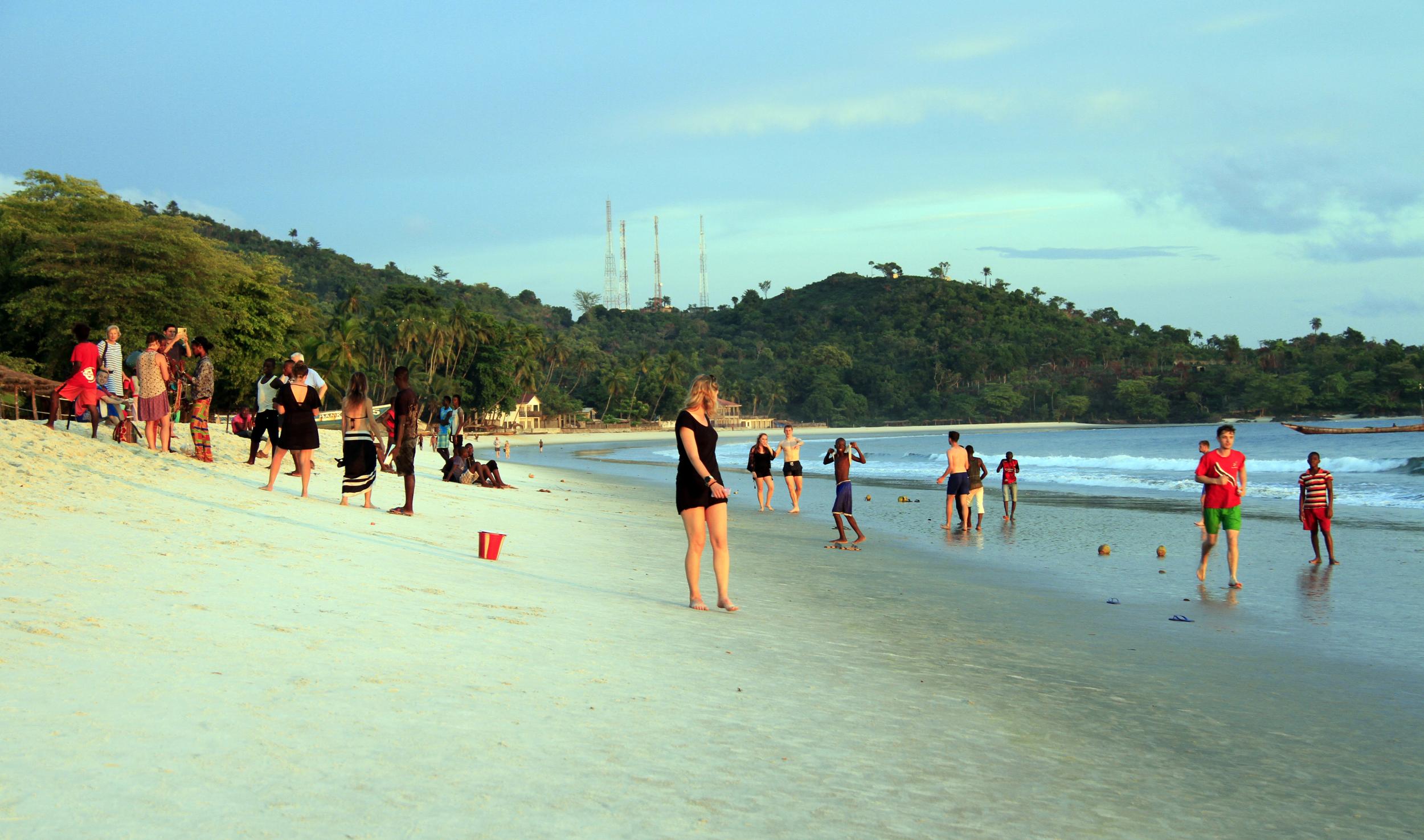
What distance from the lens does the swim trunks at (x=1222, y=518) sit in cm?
986

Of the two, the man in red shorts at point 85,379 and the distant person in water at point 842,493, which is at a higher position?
the man in red shorts at point 85,379

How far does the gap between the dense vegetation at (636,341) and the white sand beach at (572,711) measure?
85.1 ft

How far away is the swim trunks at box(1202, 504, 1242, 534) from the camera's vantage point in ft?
32.3

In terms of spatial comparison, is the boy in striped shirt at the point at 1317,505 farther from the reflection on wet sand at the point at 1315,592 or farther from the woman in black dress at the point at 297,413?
the woman in black dress at the point at 297,413

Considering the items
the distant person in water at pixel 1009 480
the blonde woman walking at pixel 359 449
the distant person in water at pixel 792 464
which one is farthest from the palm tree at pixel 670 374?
the blonde woman walking at pixel 359 449

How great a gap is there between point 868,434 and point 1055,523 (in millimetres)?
97163

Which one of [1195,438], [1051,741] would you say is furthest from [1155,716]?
[1195,438]

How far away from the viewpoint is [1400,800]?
13.1ft

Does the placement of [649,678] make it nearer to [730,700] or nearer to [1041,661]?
[730,700]

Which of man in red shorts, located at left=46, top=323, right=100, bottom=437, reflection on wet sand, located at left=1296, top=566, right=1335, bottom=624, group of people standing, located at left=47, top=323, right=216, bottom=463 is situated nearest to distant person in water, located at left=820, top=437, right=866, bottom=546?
reflection on wet sand, located at left=1296, top=566, right=1335, bottom=624

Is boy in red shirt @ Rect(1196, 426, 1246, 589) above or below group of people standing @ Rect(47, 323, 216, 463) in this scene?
below

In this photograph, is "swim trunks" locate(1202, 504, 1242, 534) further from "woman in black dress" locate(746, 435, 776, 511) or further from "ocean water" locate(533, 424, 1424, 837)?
"woman in black dress" locate(746, 435, 776, 511)

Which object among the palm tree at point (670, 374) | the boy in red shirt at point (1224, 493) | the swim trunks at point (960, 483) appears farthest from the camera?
the palm tree at point (670, 374)

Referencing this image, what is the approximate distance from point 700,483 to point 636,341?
167m
